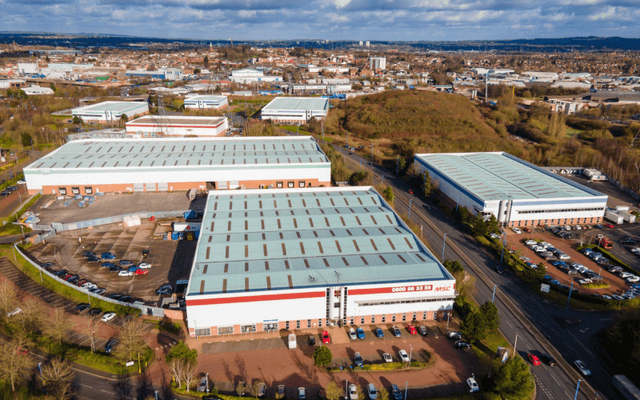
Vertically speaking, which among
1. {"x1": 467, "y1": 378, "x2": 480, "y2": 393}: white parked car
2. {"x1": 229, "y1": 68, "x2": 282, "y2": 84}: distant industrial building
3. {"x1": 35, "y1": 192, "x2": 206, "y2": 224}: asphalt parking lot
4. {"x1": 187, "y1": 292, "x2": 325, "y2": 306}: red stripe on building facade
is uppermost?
{"x1": 229, "y1": 68, "x2": 282, "y2": 84}: distant industrial building

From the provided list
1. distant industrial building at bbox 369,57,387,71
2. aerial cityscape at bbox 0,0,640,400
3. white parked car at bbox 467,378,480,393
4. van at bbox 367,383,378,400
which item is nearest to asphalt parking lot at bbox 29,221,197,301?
aerial cityscape at bbox 0,0,640,400

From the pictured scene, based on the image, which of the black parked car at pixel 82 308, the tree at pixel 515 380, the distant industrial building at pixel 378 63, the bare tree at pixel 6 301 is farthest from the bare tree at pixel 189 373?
the distant industrial building at pixel 378 63

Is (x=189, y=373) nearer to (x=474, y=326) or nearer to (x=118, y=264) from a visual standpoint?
(x=118, y=264)

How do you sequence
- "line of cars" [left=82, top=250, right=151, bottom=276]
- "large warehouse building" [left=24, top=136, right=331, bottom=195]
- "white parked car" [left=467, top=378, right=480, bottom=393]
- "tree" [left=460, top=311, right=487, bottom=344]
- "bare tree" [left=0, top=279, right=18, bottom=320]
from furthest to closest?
"large warehouse building" [left=24, top=136, right=331, bottom=195] → "line of cars" [left=82, top=250, right=151, bottom=276] → "bare tree" [left=0, top=279, right=18, bottom=320] → "tree" [left=460, top=311, right=487, bottom=344] → "white parked car" [left=467, top=378, right=480, bottom=393]

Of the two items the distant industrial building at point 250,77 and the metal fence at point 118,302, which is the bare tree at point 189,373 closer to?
the metal fence at point 118,302

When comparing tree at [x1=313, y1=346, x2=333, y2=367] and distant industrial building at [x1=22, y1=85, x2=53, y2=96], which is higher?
distant industrial building at [x1=22, y1=85, x2=53, y2=96]

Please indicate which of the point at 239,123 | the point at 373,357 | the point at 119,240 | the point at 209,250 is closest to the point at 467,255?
the point at 373,357

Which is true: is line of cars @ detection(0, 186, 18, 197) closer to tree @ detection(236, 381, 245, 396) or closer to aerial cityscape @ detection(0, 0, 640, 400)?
aerial cityscape @ detection(0, 0, 640, 400)

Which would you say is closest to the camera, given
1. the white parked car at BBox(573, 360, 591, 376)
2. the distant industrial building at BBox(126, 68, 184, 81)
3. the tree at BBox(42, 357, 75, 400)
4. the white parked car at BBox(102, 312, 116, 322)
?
the tree at BBox(42, 357, 75, 400)
